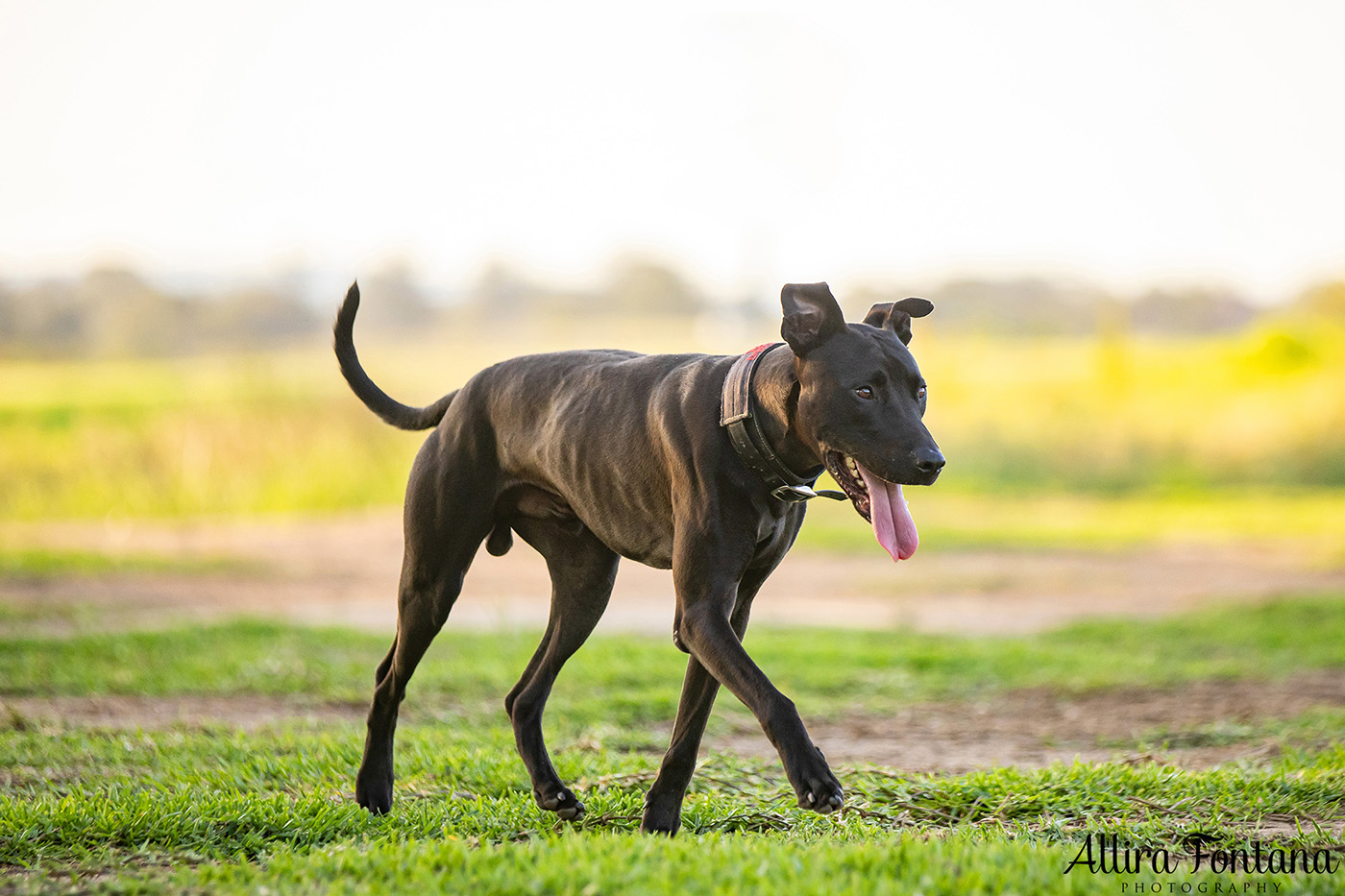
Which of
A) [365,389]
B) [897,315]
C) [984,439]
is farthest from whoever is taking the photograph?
[984,439]

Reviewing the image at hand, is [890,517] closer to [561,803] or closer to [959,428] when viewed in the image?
[561,803]

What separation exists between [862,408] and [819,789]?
3.52 feet

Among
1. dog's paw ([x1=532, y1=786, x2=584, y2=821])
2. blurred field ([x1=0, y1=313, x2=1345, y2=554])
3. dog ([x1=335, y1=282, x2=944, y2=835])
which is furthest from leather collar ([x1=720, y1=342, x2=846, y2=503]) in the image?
blurred field ([x1=0, y1=313, x2=1345, y2=554])

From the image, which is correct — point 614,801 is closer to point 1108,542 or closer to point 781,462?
point 781,462

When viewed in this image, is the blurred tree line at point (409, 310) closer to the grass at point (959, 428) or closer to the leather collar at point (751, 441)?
the grass at point (959, 428)

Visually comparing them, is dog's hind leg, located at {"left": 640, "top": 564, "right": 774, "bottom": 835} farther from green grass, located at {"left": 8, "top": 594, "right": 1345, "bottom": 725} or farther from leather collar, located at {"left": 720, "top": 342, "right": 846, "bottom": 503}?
green grass, located at {"left": 8, "top": 594, "right": 1345, "bottom": 725}

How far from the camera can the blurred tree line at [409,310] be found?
30.5 metres

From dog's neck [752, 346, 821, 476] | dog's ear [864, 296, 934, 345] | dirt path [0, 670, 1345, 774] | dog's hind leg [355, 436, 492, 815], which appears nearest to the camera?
dog's neck [752, 346, 821, 476]

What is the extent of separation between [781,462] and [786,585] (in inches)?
465

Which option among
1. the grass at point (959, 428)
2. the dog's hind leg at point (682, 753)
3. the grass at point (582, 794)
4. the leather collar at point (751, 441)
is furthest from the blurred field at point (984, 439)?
the leather collar at point (751, 441)

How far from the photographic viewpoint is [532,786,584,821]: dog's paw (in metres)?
4.70

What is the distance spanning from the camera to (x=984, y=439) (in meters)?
26.9

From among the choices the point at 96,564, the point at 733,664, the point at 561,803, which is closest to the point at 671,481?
the point at 733,664

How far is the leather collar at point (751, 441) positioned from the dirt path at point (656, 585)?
27.7ft
